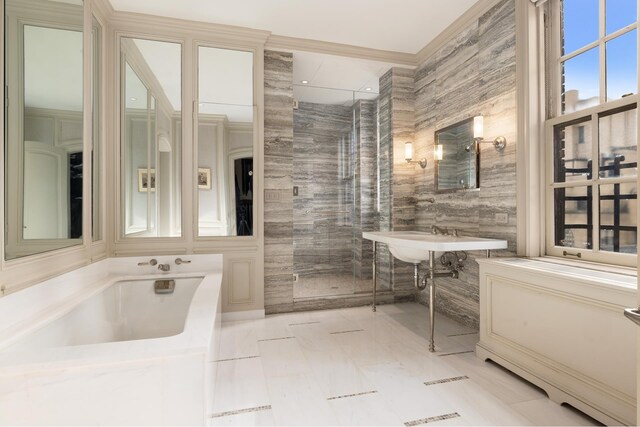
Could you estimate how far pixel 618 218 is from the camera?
71.7 inches

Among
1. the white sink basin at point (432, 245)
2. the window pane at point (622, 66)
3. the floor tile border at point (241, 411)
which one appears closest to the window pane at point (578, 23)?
the window pane at point (622, 66)

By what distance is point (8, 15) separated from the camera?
1.45 metres

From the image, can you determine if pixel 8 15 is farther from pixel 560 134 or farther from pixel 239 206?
pixel 560 134

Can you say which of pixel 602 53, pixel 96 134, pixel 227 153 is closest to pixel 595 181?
pixel 602 53

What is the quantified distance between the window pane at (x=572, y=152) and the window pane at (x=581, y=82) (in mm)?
123

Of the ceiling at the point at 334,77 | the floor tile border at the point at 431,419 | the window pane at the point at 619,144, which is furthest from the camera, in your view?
the ceiling at the point at 334,77

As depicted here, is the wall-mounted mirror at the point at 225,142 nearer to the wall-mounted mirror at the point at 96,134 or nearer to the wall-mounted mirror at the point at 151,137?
the wall-mounted mirror at the point at 151,137

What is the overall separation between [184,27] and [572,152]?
126 inches

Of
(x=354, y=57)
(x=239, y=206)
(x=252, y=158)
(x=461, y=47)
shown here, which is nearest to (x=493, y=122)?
(x=461, y=47)

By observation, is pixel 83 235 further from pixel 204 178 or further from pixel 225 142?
pixel 225 142

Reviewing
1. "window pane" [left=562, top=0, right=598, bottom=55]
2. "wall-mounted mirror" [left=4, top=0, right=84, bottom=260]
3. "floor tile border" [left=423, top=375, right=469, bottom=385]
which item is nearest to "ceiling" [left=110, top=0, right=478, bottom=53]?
"window pane" [left=562, top=0, right=598, bottom=55]

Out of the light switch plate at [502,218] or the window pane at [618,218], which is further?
the light switch plate at [502,218]

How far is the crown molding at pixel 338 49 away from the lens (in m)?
3.10

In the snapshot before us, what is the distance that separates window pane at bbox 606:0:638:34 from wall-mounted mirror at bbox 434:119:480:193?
3.37 ft
